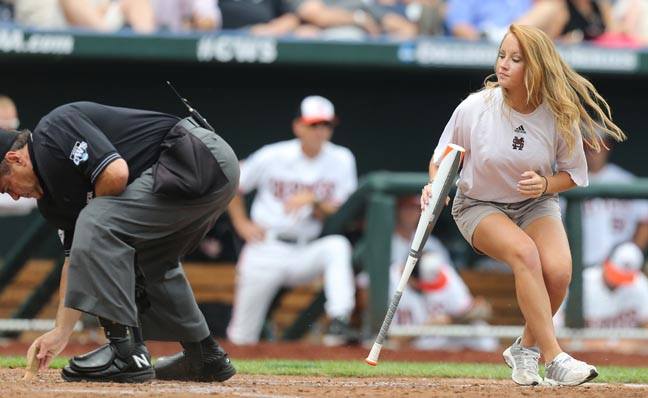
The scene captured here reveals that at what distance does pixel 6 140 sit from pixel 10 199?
4.85 meters

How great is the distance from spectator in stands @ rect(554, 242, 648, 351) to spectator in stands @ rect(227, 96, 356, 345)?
193cm

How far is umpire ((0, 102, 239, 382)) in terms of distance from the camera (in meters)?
5.36

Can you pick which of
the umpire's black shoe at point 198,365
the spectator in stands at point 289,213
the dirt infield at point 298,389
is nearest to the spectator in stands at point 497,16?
the spectator in stands at point 289,213

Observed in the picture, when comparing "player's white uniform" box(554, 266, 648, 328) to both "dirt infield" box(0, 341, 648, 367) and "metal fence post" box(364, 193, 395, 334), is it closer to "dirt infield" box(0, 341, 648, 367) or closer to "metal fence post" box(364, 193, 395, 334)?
"dirt infield" box(0, 341, 648, 367)

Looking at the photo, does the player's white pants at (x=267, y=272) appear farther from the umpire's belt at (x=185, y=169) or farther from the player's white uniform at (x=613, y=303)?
the umpire's belt at (x=185, y=169)

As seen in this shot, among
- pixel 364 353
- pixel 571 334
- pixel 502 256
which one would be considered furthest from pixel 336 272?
pixel 502 256

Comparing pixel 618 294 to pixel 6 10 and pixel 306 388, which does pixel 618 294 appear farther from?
pixel 306 388

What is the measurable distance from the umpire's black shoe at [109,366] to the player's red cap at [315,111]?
4787mm

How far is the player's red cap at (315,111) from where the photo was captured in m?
10.2

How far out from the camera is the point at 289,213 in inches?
406

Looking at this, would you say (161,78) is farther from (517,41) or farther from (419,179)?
(517,41)

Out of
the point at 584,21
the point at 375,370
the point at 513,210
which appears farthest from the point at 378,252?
the point at 513,210

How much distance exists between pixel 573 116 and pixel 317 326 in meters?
5.39

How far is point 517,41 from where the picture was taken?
5746 mm
